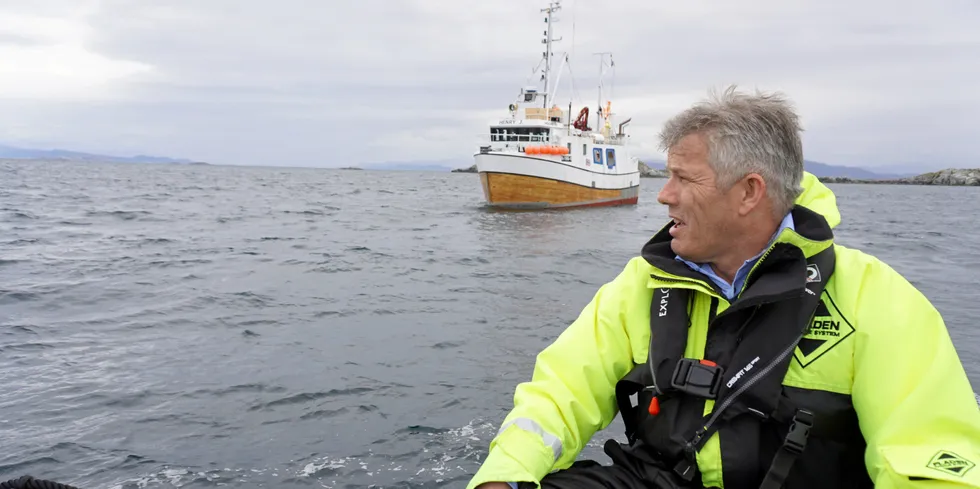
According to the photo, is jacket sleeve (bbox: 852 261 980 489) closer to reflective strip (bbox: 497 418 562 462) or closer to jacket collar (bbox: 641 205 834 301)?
jacket collar (bbox: 641 205 834 301)

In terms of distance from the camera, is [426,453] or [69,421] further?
[69,421]

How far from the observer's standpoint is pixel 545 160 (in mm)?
27703

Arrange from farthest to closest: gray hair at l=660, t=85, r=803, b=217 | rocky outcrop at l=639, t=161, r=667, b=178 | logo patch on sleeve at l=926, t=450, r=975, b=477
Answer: rocky outcrop at l=639, t=161, r=667, b=178 < gray hair at l=660, t=85, r=803, b=217 < logo patch on sleeve at l=926, t=450, r=975, b=477

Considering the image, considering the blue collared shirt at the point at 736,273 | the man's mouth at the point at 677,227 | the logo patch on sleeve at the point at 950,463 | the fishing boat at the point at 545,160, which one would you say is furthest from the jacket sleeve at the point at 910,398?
the fishing boat at the point at 545,160

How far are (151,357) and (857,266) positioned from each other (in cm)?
629

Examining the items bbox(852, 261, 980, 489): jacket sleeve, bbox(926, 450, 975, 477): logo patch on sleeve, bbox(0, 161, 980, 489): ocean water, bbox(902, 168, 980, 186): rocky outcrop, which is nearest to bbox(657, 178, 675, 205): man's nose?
bbox(852, 261, 980, 489): jacket sleeve

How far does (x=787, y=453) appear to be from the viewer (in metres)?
1.91

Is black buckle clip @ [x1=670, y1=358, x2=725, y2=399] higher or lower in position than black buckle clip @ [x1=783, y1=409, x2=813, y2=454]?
higher

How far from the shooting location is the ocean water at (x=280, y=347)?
4.38m

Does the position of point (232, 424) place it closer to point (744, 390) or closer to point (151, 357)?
Result: point (151, 357)

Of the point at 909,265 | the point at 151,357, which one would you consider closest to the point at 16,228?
the point at 151,357

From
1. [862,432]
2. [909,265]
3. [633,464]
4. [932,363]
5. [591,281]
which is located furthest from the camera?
[909,265]

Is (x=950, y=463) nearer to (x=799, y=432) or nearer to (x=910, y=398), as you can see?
(x=910, y=398)

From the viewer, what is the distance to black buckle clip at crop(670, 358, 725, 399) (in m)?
2.00
